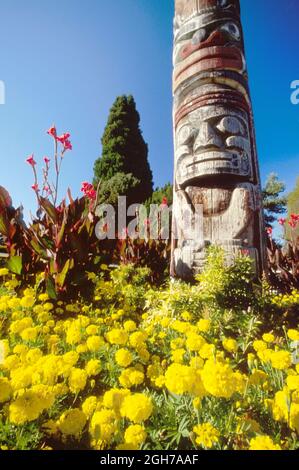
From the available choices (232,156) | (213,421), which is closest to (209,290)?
(213,421)

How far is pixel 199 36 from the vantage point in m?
4.72

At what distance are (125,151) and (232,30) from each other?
15848 mm

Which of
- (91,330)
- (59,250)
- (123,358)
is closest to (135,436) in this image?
(123,358)

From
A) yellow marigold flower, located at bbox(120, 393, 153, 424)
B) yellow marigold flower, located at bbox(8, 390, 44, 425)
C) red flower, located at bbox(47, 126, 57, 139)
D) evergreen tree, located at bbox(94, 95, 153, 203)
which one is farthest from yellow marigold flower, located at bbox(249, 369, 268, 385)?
evergreen tree, located at bbox(94, 95, 153, 203)

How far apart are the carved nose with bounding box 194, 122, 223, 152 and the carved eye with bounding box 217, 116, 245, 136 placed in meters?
0.12

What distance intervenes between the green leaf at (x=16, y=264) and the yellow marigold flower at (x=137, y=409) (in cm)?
249

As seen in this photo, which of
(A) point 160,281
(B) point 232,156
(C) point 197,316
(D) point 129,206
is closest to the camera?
(C) point 197,316

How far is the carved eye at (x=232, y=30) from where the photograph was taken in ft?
15.5

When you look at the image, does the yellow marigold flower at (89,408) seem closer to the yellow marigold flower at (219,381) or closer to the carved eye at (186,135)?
the yellow marigold flower at (219,381)

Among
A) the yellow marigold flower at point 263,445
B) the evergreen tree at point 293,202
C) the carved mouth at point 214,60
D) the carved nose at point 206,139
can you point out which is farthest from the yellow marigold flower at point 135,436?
the evergreen tree at point 293,202

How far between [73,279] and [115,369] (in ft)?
4.74

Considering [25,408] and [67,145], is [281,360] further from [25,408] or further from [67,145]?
[67,145]

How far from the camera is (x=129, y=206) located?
16625 mm
